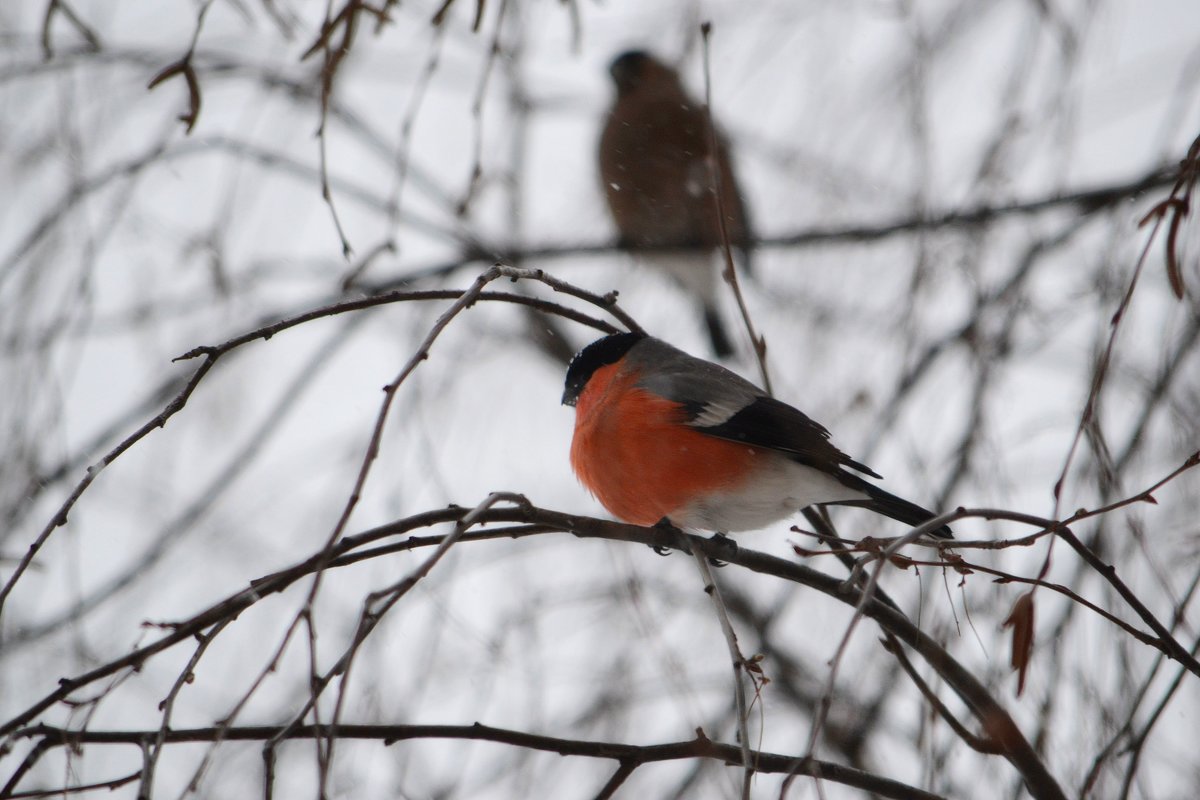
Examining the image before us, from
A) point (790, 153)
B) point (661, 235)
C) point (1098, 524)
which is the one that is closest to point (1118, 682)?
point (1098, 524)

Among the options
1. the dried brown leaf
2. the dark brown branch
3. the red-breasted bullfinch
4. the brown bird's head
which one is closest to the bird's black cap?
the red-breasted bullfinch

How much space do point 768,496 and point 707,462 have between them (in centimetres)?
15

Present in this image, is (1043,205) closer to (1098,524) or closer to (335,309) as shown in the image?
(1098,524)

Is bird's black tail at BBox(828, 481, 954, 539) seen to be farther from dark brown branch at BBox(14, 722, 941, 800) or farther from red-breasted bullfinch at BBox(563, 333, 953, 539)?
dark brown branch at BBox(14, 722, 941, 800)

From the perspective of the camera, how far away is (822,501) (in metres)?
2.24

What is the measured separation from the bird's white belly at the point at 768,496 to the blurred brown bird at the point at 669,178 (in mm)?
2110

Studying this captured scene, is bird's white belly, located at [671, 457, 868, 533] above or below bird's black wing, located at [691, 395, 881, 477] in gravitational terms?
below

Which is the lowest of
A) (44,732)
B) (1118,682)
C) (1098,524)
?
(44,732)

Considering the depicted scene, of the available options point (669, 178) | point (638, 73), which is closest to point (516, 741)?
point (669, 178)

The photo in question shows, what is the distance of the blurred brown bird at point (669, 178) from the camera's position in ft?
14.6

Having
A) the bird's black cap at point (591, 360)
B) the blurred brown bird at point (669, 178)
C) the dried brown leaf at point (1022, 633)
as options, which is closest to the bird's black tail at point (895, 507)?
the bird's black cap at point (591, 360)

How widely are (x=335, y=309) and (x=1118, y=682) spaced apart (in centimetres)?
150

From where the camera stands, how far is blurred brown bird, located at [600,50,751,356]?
446 cm

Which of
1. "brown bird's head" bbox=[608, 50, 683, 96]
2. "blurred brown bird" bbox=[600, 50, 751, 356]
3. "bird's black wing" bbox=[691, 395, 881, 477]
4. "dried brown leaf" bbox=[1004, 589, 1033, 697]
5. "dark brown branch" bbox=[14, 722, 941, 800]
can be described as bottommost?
"dark brown branch" bbox=[14, 722, 941, 800]
